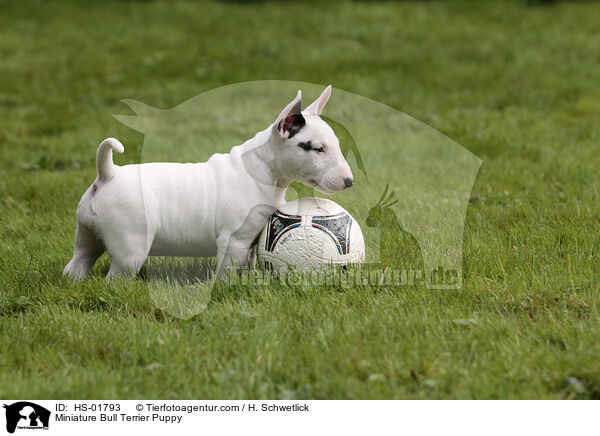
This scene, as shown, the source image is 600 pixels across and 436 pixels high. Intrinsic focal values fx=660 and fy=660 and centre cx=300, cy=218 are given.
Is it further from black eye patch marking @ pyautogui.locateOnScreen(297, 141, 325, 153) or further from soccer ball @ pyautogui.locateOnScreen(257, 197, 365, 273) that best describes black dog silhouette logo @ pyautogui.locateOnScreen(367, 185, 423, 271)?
black eye patch marking @ pyautogui.locateOnScreen(297, 141, 325, 153)

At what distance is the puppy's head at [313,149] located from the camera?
12.7 ft

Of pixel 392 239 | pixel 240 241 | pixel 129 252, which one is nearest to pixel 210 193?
pixel 240 241

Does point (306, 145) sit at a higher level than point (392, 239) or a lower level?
higher

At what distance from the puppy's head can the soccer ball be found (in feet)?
0.68

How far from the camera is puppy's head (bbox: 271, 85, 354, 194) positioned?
12.7 feet

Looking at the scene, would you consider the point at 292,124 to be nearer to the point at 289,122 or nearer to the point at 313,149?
the point at 289,122

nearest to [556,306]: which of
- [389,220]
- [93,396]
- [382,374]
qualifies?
[382,374]

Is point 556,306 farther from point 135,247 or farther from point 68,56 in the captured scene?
point 68,56
